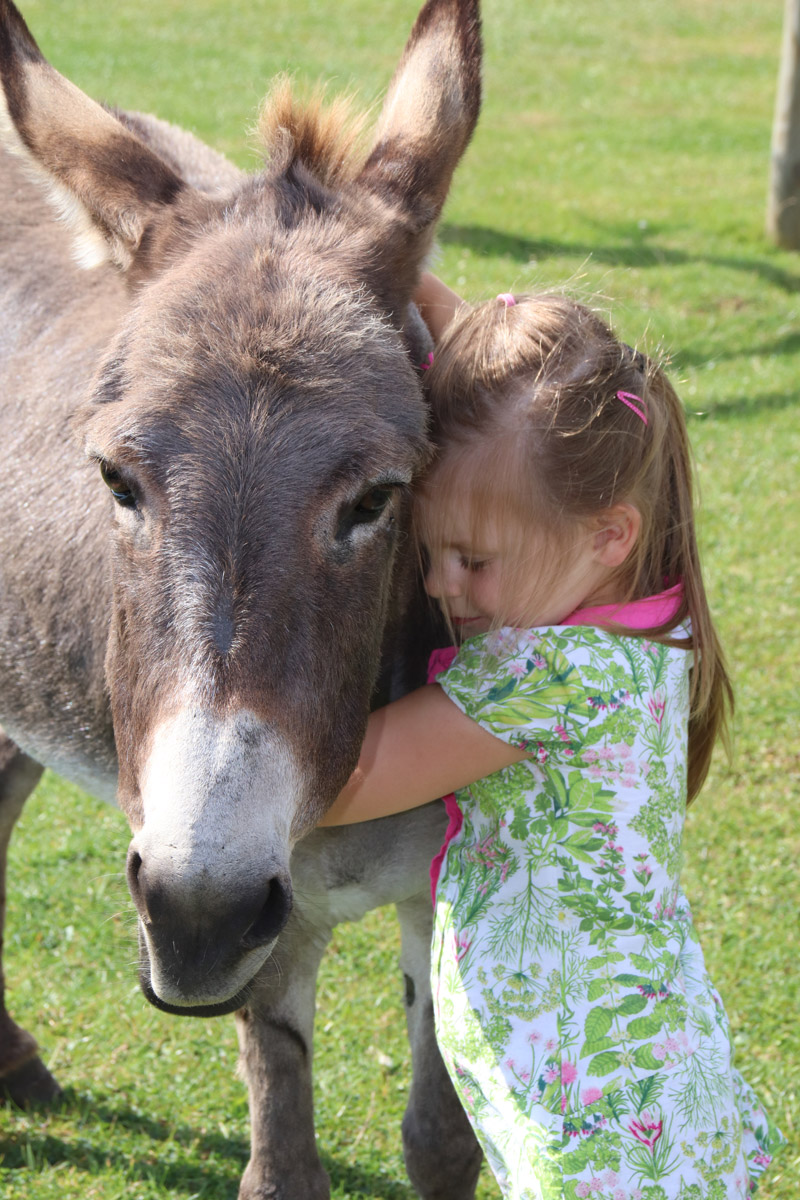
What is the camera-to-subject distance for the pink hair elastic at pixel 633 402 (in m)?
2.17

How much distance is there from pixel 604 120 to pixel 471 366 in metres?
14.4

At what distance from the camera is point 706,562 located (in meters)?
6.11

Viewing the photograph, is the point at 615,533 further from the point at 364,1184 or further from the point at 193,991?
the point at 364,1184

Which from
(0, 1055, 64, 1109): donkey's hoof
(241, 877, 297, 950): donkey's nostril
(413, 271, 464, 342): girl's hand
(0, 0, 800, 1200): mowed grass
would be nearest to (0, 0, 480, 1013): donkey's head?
(241, 877, 297, 950): donkey's nostril

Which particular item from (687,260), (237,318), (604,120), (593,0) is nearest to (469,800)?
(237,318)

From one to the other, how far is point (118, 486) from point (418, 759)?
721 millimetres

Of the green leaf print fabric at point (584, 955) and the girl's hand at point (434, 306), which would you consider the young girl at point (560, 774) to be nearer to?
the green leaf print fabric at point (584, 955)

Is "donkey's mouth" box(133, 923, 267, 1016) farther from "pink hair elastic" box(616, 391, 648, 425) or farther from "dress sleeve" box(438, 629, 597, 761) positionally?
"pink hair elastic" box(616, 391, 648, 425)

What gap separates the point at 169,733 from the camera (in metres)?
1.64

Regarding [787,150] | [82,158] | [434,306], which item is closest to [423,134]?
[434,306]

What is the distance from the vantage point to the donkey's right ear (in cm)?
229

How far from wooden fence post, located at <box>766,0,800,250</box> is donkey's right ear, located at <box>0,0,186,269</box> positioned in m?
8.97

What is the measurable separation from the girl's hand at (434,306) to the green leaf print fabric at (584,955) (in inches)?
31.4

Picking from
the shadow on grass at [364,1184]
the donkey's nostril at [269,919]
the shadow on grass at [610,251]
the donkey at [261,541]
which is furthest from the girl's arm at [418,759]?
the shadow on grass at [610,251]
